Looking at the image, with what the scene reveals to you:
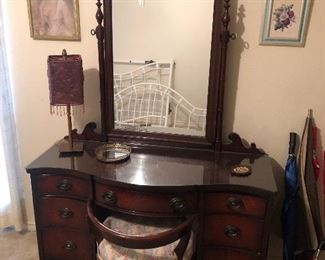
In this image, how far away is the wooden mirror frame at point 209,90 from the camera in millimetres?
1456

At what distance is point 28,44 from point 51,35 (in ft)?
0.53

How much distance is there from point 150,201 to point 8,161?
1.09 metres

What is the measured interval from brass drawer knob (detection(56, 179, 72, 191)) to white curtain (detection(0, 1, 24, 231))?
0.64 metres

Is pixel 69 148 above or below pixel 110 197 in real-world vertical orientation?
above

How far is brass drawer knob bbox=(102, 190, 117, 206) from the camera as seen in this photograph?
4.46 ft

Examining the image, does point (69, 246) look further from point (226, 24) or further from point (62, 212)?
point (226, 24)

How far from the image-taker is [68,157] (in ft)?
5.06

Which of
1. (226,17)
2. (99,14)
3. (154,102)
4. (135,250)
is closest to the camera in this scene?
(135,250)

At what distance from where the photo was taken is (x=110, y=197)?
4.48 ft

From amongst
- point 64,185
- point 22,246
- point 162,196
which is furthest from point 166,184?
point 22,246

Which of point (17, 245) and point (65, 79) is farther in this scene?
point (17, 245)

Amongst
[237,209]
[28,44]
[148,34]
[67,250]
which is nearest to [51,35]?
[28,44]

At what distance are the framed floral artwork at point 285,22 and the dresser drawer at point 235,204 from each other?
758 mm

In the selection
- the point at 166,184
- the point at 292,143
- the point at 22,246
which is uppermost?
the point at 292,143
